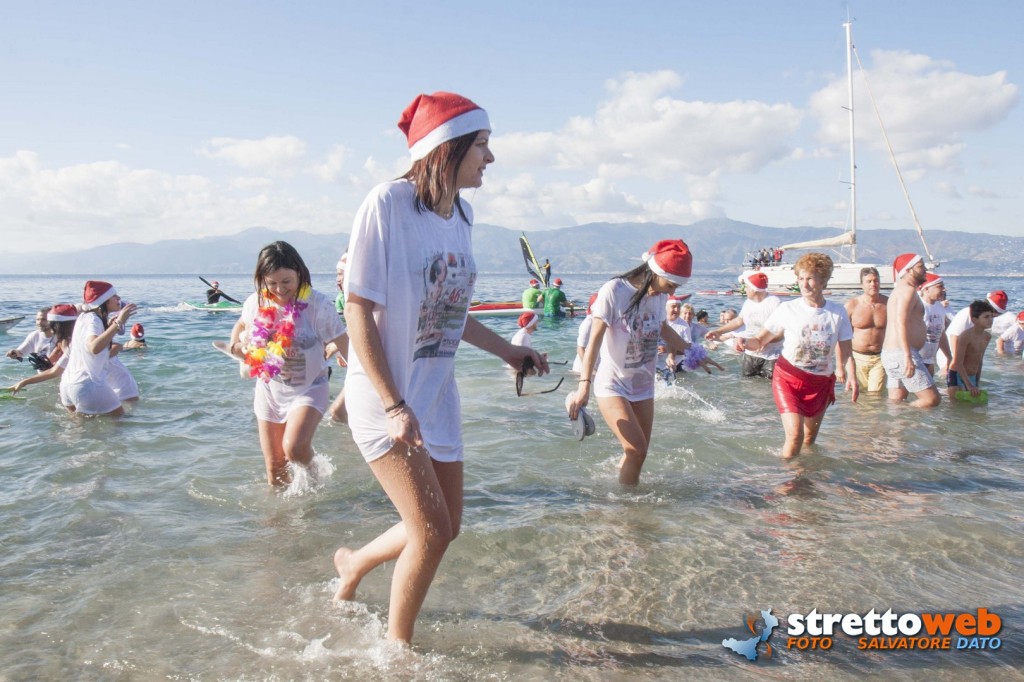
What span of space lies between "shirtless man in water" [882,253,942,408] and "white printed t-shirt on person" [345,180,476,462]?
22.9 feet

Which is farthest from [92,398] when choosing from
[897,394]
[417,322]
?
[897,394]

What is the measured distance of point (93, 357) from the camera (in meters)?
7.65

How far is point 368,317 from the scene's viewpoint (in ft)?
7.75

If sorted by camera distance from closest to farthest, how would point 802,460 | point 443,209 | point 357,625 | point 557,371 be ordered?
point 443,209 → point 357,625 → point 802,460 → point 557,371

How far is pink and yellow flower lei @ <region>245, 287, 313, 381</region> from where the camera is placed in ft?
16.2

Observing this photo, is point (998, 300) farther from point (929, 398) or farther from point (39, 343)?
point (39, 343)

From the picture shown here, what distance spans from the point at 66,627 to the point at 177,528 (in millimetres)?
1392

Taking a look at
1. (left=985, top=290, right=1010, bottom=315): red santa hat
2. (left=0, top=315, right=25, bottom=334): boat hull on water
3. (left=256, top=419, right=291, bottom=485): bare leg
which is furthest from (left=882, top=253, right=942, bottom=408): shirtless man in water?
(left=0, top=315, right=25, bottom=334): boat hull on water

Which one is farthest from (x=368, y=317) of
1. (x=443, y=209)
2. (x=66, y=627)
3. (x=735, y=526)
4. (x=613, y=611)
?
(x=735, y=526)

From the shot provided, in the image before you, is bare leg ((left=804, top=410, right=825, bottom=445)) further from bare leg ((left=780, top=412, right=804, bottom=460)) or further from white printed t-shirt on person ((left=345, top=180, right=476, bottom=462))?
white printed t-shirt on person ((left=345, top=180, right=476, bottom=462))

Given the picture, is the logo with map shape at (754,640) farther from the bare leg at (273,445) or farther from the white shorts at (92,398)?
the white shorts at (92,398)

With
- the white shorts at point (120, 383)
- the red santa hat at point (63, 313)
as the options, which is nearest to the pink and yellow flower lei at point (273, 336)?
the white shorts at point (120, 383)

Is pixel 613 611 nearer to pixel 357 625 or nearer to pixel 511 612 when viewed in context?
pixel 511 612

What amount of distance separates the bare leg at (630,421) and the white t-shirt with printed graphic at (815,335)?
155 centimetres
